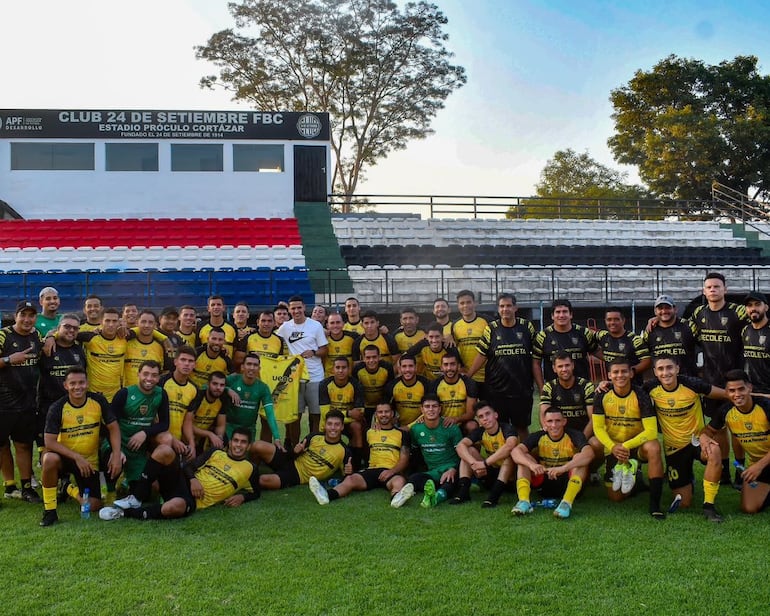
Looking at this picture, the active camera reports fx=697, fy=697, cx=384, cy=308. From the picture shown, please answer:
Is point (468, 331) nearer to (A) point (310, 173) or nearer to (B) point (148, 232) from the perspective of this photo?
(B) point (148, 232)

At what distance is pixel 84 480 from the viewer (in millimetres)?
6141

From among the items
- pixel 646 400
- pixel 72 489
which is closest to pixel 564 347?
pixel 646 400

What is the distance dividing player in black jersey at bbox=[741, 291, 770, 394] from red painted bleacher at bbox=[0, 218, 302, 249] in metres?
13.6

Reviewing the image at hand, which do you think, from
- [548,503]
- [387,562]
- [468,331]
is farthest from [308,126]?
[387,562]

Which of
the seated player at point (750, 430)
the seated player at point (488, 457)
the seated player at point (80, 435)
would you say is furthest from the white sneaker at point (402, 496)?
the seated player at point (750, 430)

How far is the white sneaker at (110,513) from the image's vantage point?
19.1 feet

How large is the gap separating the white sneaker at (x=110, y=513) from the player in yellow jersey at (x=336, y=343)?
120 inches

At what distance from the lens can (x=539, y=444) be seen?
6449mm

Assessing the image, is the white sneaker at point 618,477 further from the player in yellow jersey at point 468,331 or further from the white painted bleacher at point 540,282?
the white painted bleacher at point 540,282

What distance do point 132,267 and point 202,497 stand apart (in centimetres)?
1215

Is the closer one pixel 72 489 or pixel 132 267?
pixel 72 489

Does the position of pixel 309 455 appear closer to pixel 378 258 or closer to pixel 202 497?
pixel 202 497

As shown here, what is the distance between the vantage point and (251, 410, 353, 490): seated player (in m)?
7.05

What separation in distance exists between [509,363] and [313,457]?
2341 millimetres
